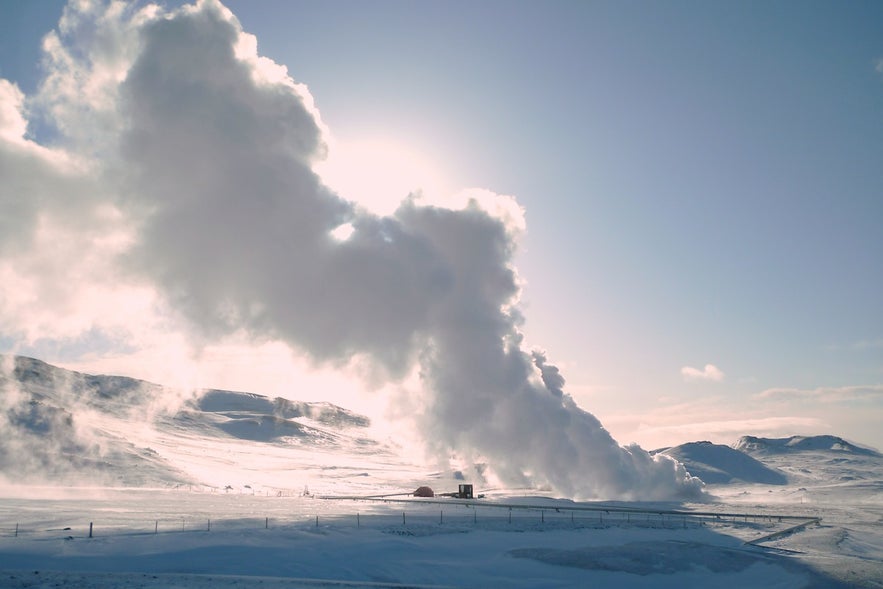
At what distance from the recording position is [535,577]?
46.0 meters

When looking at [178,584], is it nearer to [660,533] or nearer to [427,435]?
[660,533]

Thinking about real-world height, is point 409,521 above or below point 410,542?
above

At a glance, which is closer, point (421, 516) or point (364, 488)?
point (421, 516)

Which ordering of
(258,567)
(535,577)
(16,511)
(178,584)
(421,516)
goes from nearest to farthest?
1. (178,584)
2. (258,567)
3. (535,577)
4. (16,511)
5. (421,516)

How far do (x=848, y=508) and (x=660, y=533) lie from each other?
67.6 metres

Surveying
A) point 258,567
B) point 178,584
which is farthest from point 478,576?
point 178,584

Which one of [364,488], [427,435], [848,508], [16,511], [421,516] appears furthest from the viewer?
[364,488]

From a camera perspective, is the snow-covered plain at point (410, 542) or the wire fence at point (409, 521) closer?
the snow-covered plain at point (410, 542)

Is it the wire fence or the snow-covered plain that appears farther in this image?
the wire fence

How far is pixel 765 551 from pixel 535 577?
82.9 feet

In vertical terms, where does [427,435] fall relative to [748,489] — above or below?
above

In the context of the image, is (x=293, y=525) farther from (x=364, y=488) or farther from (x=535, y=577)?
(x=364, y=488)

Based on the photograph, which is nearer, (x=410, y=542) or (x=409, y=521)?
(x=410, y=542)

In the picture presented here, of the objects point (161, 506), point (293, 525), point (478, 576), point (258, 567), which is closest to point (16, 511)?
point (161, 506)
